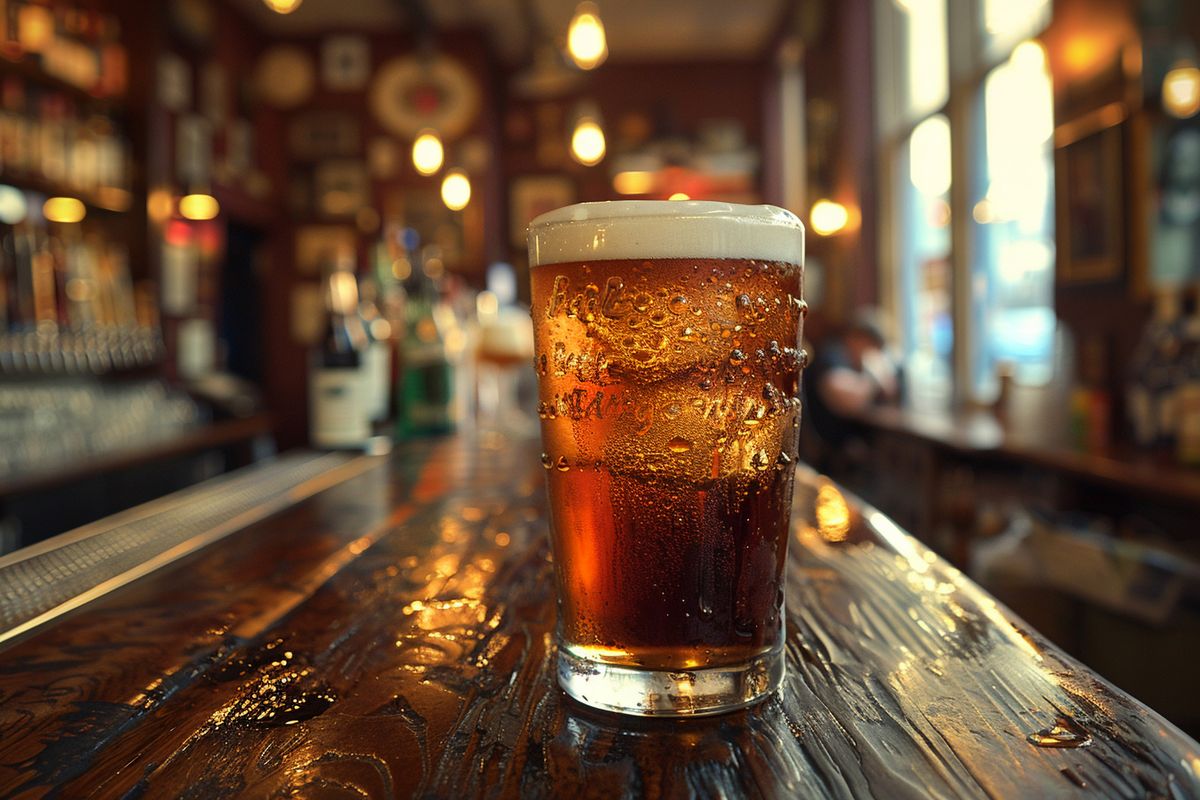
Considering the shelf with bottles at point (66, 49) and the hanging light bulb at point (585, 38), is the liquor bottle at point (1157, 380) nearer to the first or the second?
the hanging light bulb at point (585, 38)

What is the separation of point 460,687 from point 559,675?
55mm

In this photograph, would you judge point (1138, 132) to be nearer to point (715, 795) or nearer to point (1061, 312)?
point (1061, 312)

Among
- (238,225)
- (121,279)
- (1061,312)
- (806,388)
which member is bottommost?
(806,388)

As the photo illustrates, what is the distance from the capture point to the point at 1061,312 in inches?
161

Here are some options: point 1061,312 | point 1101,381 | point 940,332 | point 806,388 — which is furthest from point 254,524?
point 940,332

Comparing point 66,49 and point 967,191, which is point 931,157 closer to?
point 967,191

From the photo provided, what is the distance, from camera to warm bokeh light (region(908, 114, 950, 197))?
19.1ft

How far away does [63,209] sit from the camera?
4.42m

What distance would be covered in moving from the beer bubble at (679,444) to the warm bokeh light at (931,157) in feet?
18.7

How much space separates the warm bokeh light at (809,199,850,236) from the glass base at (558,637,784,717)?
23.0 feet

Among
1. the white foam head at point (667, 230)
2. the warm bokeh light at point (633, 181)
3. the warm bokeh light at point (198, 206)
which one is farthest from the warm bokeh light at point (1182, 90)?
the warm bokeh light at point (633, 181)

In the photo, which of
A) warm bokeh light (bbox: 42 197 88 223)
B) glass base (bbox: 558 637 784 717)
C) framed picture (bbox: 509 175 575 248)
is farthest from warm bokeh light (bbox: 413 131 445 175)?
glass base (bbox: 558 637 784 717)

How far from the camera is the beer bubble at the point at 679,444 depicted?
1.66ft

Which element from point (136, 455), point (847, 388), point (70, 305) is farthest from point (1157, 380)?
point (70, 305)
